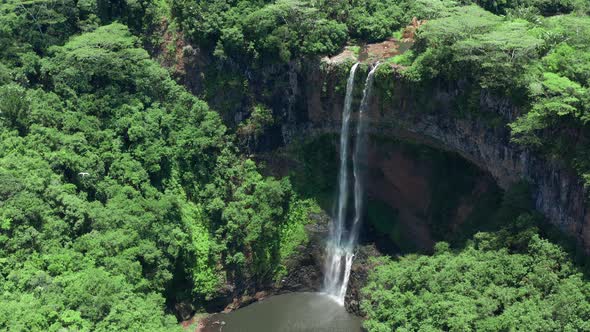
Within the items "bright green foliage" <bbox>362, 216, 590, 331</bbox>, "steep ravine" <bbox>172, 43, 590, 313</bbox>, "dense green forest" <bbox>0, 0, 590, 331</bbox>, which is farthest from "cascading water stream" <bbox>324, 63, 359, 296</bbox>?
"bright green foliage" <bbox>362, 216, 590, 331</bbox>

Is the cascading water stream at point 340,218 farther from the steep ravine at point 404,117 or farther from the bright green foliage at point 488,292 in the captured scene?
the bright green foliage at point 488,292

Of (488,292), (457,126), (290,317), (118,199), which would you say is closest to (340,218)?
(290,317)

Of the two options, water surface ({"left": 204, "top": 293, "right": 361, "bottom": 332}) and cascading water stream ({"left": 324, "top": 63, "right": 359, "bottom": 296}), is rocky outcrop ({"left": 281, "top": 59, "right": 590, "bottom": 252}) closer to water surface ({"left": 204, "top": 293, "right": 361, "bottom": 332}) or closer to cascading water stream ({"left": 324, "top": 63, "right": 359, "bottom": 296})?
cascading water stream ({"left": 324, "top": 63, "right": 359, "bottom": 296})

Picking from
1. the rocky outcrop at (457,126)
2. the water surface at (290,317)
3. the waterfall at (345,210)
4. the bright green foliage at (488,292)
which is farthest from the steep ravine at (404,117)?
the bright green foliage at (488,292)

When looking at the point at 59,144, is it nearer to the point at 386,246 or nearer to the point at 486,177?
the point at 386,246

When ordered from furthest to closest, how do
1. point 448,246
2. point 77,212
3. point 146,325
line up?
point 448,246 → point 77,212 → point 146,325

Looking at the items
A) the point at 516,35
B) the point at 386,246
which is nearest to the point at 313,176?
the point at 386,246

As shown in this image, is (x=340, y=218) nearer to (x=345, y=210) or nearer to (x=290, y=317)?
(x=345, y=210)
